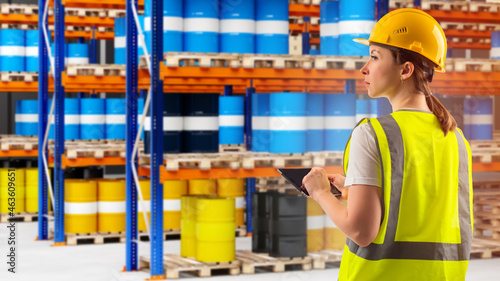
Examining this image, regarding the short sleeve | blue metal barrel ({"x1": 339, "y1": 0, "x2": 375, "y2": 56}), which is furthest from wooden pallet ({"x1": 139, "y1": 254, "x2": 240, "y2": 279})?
the short sleeve

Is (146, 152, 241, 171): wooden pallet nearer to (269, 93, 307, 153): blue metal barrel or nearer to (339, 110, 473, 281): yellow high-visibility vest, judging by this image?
(269, 93, 307, 153): blue metal barrel

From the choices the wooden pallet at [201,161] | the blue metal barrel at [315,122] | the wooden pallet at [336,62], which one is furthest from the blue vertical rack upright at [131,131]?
the wooden pallet at [336,62]

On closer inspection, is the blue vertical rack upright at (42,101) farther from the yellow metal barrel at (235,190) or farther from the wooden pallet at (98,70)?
the yellow metal barrel at (235,190)

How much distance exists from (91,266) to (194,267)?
4.28ft

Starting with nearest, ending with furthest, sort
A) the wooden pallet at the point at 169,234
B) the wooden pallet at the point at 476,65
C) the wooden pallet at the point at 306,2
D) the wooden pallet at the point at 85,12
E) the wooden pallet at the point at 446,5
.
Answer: the wooden pallet at the point at 476,65, the wooden pallet at the point at 446,5, the wooden pallet at the point at 169,234, the wooden pallet at the point at 306,2, the wooden pallet at the point at 85,12

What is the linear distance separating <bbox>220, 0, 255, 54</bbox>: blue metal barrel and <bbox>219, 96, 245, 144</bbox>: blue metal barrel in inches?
50.0

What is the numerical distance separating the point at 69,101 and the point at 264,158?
365cm

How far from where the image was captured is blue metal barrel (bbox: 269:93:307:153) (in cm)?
748

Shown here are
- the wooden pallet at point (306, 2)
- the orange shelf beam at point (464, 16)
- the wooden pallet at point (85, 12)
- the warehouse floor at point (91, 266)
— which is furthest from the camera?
the wooden pallet at point (85, 12)

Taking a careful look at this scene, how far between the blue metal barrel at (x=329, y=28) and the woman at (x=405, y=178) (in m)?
6.33

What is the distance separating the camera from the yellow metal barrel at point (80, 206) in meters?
9.34

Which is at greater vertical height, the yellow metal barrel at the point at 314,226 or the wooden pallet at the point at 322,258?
the yellow metal barrel at the point at 314,226

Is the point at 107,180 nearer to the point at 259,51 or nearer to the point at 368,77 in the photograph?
the point at 259,51

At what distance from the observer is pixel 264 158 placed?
7633mm
